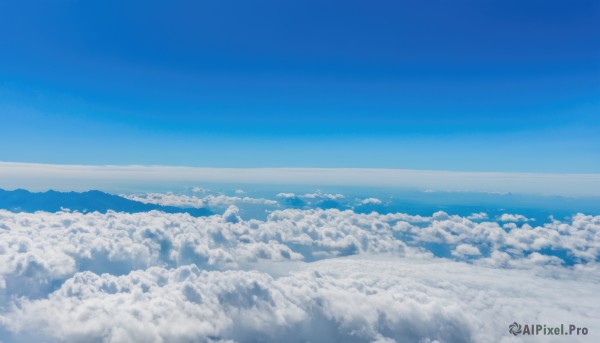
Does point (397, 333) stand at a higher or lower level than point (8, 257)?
lower

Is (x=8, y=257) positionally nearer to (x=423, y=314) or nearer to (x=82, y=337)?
(x=82, y=337)

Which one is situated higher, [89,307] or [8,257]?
[8,257]

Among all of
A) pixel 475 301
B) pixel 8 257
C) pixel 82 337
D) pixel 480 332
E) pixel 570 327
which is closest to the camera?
pixel 570 327

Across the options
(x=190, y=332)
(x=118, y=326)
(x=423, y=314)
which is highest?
(x=423, y=314)

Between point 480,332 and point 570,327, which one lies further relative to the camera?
point 480,332

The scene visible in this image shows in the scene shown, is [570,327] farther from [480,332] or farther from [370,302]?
[370,302]

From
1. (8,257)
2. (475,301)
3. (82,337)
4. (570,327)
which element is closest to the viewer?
(570,327)

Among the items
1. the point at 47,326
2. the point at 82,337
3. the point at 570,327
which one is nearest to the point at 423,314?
the point at 570,327

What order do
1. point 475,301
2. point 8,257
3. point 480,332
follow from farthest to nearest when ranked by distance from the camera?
point 8,257 < point 475,301 < point 480,332

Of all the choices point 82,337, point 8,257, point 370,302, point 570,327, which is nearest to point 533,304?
point 570,327
